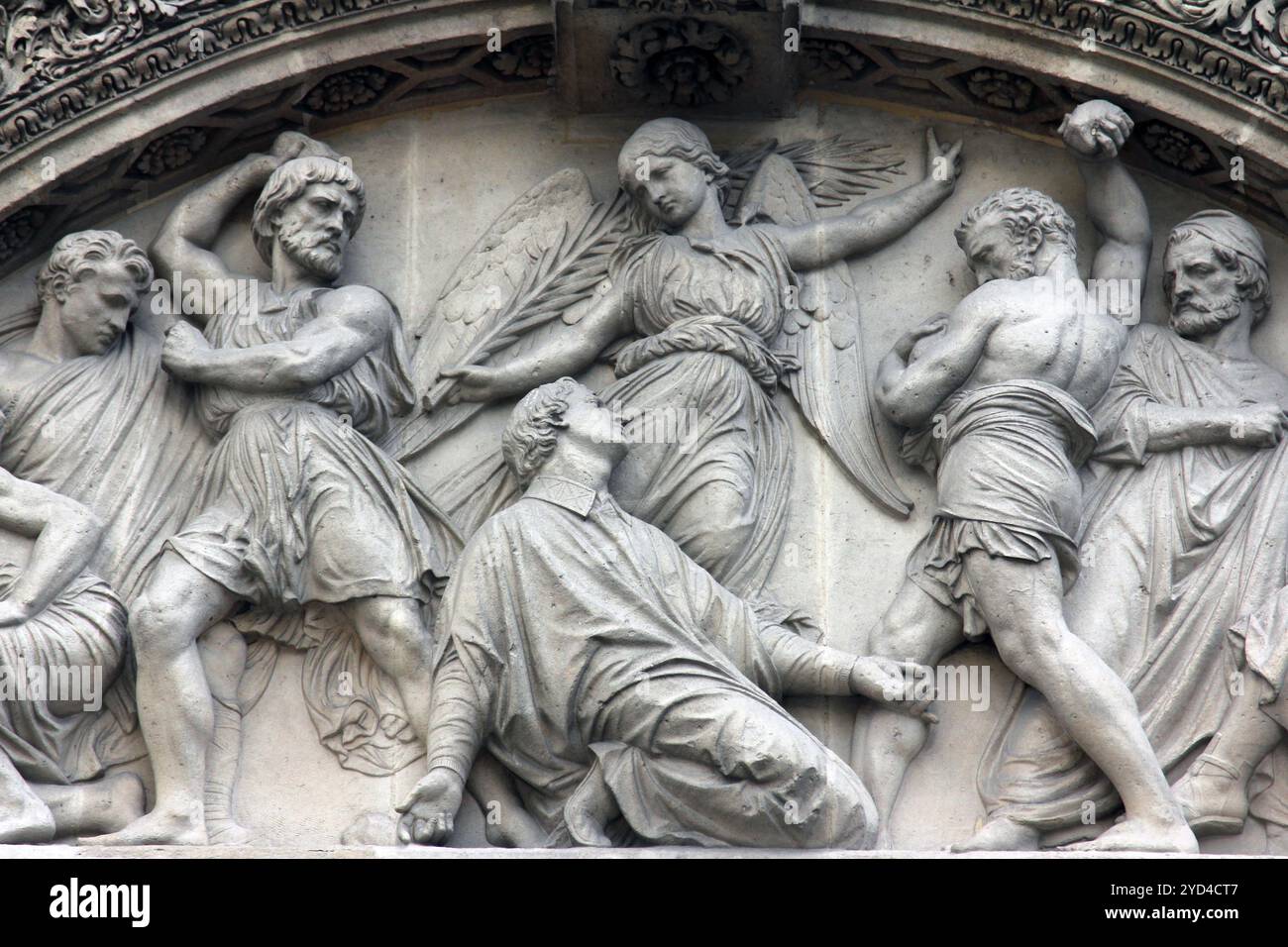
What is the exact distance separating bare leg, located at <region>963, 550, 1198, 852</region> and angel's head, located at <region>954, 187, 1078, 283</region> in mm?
1189

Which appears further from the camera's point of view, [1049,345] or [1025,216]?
[1025,216]

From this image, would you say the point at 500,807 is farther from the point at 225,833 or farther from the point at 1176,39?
the point at 1176,39

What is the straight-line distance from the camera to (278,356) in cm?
991

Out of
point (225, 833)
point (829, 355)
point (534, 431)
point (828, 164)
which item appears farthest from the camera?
point (828, 164)

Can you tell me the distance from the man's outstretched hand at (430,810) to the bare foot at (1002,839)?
1.72m

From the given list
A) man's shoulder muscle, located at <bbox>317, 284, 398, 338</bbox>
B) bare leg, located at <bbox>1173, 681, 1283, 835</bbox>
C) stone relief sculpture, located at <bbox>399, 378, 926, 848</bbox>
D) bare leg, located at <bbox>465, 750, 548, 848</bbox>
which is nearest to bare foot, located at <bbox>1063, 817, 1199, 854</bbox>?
bare leg, located at <bbox>1173, 681, 1283, 835</bbox>

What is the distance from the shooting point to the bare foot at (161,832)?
9328 millimetres

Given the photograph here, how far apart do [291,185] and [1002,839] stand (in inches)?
139

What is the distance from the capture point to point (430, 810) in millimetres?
9312

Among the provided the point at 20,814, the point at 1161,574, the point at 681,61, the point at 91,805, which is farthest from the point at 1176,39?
the point at 20,814

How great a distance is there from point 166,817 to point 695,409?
2.35m

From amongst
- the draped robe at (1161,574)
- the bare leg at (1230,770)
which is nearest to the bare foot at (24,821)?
the draped robe at (1161,574)

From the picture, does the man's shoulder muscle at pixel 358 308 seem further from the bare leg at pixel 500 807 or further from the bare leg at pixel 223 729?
the bare leg at pixel 500 807

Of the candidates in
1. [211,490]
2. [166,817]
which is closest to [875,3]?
[211,490]
